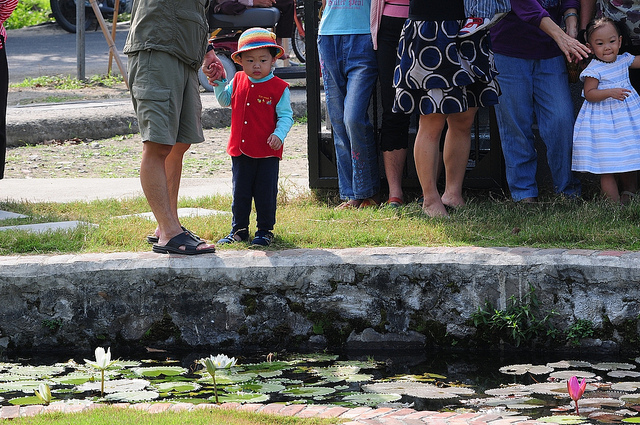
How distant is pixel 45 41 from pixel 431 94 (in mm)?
14001

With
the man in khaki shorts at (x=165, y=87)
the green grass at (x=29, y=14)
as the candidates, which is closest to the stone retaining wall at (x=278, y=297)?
the man in khaki shorts at (x=165, y=87)

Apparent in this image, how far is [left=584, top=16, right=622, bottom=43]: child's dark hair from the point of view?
4.94 metres

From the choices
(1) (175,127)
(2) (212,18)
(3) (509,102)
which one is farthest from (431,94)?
(2) (212,18)

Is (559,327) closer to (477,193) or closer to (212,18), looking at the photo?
(477,193)

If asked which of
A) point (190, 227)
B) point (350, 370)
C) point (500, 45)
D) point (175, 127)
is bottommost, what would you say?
point (350, 370)

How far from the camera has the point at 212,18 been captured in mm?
10250

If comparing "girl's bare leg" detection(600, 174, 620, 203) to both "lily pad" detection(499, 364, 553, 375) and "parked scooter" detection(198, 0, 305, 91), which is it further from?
"parked scooter" detection(198, 0, 305, 91)

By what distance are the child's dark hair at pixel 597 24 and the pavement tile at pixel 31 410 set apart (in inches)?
136

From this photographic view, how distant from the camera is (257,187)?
4.55 m

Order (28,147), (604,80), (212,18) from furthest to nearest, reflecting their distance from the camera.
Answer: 1. (212,18)
2. (28,147)
3. (604,80)

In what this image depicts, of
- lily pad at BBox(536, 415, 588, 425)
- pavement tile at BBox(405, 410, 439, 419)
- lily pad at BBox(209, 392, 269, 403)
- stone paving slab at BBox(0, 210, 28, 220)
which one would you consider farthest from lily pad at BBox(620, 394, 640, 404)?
stone paving slab at BBox(0, 210, 28, 220)

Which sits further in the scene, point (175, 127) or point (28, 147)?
point (28, 147)

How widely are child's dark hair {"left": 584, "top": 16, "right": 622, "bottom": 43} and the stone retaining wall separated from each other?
1.55m

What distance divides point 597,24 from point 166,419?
130 inches
